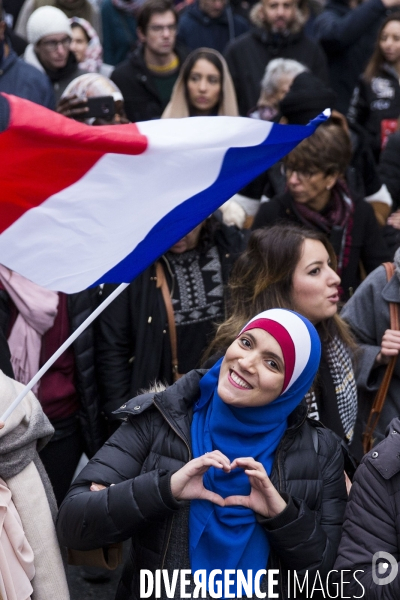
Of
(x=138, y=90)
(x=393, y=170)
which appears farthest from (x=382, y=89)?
(x=138, y=90)

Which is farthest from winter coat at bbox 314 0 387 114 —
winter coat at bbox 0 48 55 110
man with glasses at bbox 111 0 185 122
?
winter coat at bbox 0 48 55 110

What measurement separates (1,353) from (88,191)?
95 cm

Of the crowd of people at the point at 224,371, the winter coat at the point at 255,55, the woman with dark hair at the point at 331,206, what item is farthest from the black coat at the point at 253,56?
the woman with dark hair at the point at 331,206

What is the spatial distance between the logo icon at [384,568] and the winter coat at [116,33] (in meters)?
6.81

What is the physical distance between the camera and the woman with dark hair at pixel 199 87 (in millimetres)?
6340

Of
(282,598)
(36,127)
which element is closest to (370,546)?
(282,598)

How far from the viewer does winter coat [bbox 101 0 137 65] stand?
29.4ft

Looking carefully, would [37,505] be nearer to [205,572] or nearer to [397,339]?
[205,572]

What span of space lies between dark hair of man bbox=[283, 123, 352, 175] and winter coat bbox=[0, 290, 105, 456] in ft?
4.20

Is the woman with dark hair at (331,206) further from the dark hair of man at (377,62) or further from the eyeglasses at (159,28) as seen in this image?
the eyeglasses at (159,28)

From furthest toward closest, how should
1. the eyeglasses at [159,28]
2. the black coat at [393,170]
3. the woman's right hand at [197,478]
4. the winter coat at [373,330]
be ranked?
the eyeglasses at [159,28] < the black coat at [393,170] < the winter coat at [373,330] < the woman's right hand at [197,478]

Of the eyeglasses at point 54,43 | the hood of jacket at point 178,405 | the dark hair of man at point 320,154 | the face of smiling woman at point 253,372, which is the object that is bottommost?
the hood of jacket at point 178,405

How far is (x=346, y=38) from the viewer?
870 cm

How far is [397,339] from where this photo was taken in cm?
414
